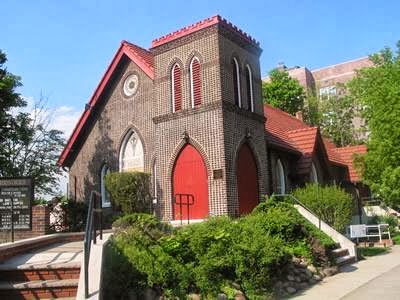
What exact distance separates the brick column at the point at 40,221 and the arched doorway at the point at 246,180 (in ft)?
20.2

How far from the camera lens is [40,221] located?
13.7 meters

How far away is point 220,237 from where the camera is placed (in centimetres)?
981

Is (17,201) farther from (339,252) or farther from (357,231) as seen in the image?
(357,231)

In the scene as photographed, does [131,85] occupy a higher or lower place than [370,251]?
higher

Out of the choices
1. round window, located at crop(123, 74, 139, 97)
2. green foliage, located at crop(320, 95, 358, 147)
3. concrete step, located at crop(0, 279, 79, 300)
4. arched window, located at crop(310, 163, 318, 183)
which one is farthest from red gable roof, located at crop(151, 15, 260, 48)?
green foliage, located at crop(320, 95, 358, 147)

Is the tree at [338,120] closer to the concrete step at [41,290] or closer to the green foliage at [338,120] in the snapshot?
the green foliage at [338,120]

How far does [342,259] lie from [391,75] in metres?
15.9

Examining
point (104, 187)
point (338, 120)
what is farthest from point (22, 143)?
point (338, 120)

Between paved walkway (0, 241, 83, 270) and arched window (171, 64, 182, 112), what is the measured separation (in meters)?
7.79

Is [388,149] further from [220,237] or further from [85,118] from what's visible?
[220,237]

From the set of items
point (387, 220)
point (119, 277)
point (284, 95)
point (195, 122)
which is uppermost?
point (284, 95)

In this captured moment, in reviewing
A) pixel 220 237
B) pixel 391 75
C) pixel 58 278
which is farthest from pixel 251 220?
pixel 391 75

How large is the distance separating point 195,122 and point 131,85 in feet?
16.1

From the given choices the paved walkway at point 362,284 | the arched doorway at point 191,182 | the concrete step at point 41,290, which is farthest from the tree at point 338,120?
the concrete step at point 41,290
